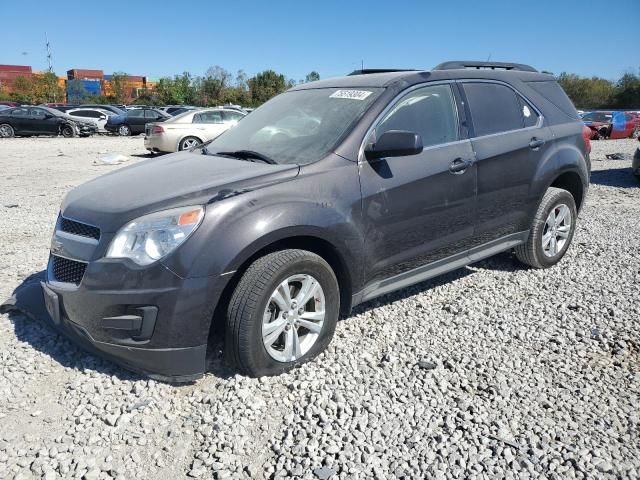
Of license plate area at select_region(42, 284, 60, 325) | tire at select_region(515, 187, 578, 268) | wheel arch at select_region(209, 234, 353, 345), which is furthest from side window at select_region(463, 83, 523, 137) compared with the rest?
license plate area at select_region(42, 284, 60, 325)

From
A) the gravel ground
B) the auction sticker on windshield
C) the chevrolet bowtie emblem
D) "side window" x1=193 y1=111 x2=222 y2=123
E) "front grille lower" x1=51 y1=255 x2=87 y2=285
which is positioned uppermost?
"side window" x1=193 y1=111 x2=222 y2=123

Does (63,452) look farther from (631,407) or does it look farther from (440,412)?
(631,407)

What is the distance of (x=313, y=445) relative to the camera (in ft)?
8.25

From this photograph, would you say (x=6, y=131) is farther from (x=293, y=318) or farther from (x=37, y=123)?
(x=293, y=318)

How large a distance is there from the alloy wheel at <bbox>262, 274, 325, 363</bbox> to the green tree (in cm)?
7763

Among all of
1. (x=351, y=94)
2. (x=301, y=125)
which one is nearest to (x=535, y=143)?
(x=351, y=94)

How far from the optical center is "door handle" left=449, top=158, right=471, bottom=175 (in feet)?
12.5

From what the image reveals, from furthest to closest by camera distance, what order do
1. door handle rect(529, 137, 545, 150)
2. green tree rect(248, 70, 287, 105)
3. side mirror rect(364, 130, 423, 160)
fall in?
green tree rect(248, 70, 287, 105)
door handle rect(529, 137, 545, 150)
side mirror rect(364, 130, 423, 160)

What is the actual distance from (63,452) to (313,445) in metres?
1.20

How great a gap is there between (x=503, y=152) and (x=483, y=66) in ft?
3.47

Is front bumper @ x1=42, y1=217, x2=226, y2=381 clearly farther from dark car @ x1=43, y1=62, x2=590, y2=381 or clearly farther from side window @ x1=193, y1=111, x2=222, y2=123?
side window @ x1=193, y1=111, x2=222, y2=123

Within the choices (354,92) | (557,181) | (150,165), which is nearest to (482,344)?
(354,92)

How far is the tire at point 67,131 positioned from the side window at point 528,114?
25.0m

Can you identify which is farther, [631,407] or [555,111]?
[555,111]
